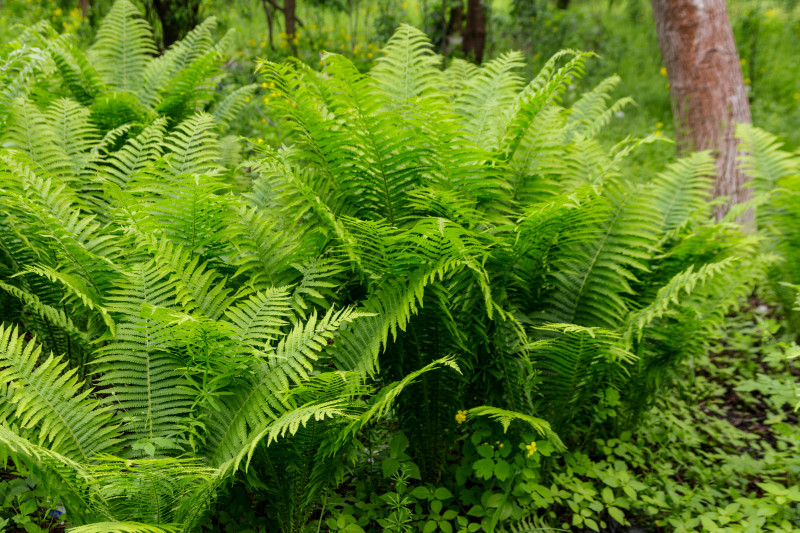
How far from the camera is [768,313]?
12.8ft

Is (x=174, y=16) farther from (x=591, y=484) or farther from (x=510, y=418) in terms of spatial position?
(x=591, y=484)

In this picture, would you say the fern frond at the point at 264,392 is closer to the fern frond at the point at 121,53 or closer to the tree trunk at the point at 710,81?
the fern frond at the point at 121,53

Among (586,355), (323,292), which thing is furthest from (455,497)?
(323,292)

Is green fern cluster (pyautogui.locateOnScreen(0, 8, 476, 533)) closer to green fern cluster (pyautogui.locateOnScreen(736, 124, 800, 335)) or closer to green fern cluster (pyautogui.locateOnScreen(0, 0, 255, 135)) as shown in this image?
green fern cluster (pyautogui.locateOnScreen(0, 0, 255, 135))

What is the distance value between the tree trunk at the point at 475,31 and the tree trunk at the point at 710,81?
219 centimetres

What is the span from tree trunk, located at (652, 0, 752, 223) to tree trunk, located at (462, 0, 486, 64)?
2192 mm

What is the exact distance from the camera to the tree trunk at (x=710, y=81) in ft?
14.8

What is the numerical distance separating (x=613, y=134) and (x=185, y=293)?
518cm

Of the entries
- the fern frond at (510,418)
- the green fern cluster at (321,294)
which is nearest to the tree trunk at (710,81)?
the green fern cluster at (321,294)

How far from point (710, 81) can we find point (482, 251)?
3602 millimetres

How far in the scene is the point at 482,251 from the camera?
1971mm

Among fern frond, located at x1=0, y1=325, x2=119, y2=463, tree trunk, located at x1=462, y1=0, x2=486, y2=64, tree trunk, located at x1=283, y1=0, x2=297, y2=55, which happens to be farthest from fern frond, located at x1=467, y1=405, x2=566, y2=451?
tree trunk, located at x1=283, y1=0, x2=297, y2=55

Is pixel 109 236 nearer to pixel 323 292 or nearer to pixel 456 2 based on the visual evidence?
pixel 323 292

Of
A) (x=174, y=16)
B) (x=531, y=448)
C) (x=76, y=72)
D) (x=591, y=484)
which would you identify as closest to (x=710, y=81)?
(x=591, y=484)
